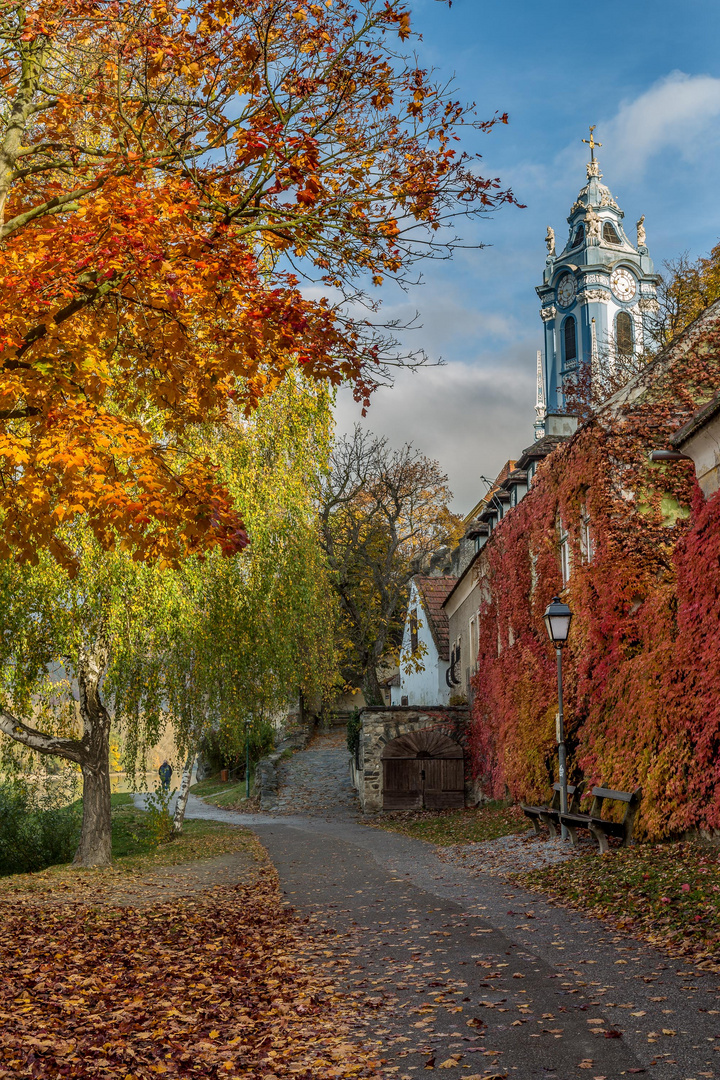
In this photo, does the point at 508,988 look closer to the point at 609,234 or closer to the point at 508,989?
the point at 508,989

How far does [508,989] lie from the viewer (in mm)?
6039

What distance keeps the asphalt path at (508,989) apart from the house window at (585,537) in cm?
623

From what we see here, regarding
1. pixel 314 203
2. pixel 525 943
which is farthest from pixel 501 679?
pixel 314 203

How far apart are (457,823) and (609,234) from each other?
58.6 metres

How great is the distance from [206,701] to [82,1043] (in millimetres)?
11969

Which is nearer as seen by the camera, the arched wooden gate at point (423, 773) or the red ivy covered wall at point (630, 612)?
the red ivy covered wall at point (630, 612)

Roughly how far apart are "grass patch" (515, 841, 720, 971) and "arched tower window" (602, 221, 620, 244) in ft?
214

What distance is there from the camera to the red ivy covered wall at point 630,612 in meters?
10.5

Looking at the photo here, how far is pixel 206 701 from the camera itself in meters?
17.0

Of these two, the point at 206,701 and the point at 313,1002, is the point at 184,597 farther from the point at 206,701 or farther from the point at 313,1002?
the point at 313,1002

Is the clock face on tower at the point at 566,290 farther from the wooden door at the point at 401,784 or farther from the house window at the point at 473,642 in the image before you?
the wooden door at the point at 401,784

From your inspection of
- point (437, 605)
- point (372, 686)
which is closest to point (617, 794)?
point (372, 686)

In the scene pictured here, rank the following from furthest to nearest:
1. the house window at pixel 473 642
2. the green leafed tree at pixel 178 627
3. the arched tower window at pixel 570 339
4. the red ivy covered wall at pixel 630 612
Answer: the arched tower window at pixel 570 339 < the house window at pixel 473 642 < the green leafed tree at pixel 178 627 < the red ivy covered wall at pixel 630 612

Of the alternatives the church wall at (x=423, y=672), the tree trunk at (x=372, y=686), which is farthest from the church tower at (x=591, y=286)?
the tree trunk at (x=372, y=686)
